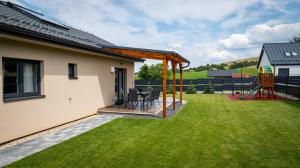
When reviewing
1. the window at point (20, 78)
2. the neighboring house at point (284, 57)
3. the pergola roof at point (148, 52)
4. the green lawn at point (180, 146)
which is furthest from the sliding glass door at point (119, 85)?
the neighboring house at point (284, 57)

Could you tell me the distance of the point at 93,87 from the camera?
31.2 feet

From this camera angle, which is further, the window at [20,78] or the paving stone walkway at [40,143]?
the window at [20,78]

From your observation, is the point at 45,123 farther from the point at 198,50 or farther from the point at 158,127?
the point at 198,50

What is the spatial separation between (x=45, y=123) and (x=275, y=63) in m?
23.6

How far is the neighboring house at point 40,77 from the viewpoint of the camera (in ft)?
17.7

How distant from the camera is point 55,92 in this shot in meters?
7.15

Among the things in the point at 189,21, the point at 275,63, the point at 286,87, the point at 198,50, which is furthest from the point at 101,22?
the point at 275,63

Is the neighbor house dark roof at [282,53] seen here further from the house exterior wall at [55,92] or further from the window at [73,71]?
the window at [73,71]

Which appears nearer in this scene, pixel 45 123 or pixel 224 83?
pixel 45 123

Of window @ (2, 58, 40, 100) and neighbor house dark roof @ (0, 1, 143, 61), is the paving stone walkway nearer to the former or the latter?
window @ (2, 58, 40, 100)

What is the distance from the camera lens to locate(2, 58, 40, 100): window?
5.52m

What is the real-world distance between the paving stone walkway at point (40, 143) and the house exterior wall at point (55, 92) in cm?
51

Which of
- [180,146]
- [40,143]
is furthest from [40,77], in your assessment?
[180,146]

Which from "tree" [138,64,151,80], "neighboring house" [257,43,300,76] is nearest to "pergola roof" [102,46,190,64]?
"tree" [138,64,151,80]
